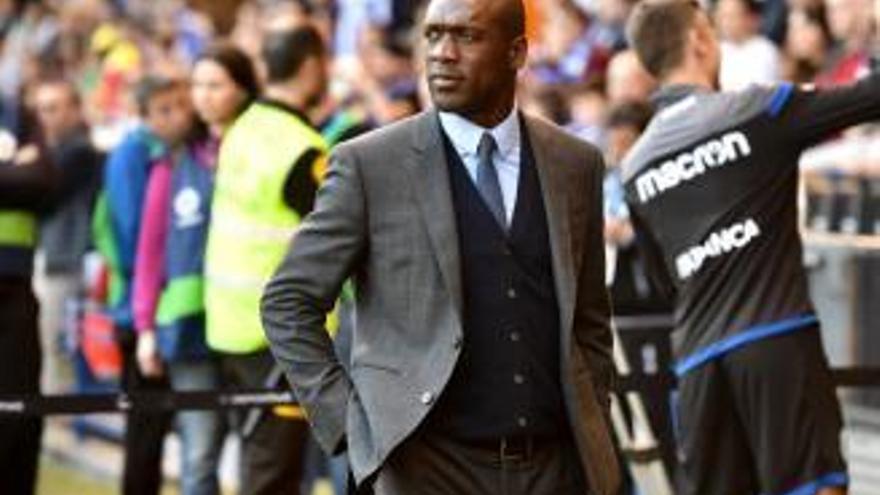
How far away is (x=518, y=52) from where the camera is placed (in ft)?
21.1

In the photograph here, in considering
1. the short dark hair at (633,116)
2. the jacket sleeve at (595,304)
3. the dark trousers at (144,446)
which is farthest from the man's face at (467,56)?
the dark trousers at (144,446)

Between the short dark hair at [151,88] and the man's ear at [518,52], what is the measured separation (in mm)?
4931

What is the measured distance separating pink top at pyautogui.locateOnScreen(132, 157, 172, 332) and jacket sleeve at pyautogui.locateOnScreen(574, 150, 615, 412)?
14.6 feet

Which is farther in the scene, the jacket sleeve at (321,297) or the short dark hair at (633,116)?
the short dark hair at (633,116)

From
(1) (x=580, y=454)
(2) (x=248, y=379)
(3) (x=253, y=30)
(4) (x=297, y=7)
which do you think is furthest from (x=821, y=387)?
(3) (x=253, y=30)

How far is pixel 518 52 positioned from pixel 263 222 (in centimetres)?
349

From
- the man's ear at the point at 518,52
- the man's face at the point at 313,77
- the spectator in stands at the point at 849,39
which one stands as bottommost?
the spectator in stands at the point at 849,39

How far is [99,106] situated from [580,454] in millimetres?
13045

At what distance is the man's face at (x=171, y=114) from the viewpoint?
1108cm

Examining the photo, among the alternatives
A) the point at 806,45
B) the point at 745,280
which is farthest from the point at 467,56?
the point at 806,45

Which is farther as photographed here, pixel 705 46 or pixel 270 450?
pixel 270 450

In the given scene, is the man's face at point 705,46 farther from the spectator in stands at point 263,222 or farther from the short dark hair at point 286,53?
the short dark hair at point 286,53

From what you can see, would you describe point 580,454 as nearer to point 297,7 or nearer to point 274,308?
point 274,308

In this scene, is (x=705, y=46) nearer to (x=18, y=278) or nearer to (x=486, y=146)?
(x=486, y=146)
